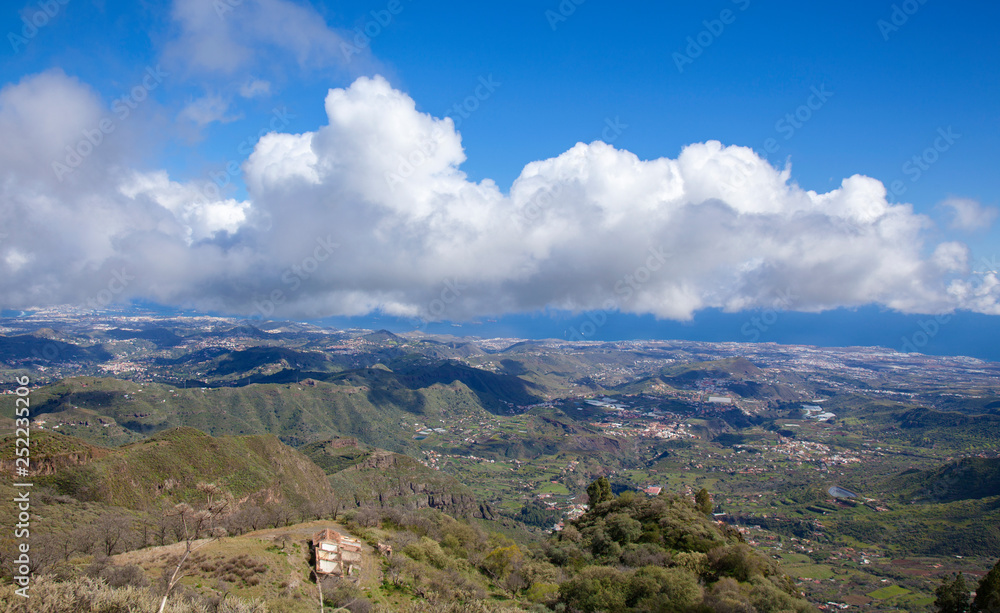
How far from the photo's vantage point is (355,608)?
2897cm

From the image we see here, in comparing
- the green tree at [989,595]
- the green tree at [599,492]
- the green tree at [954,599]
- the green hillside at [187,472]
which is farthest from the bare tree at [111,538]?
the green tree at [954,599]

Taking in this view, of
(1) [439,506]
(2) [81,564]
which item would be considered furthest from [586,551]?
(1) [439,506]

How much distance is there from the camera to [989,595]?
3791cm

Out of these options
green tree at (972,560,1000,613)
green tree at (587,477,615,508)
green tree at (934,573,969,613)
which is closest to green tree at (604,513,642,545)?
green tree at (587,477,615,508)

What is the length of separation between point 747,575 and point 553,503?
120 m

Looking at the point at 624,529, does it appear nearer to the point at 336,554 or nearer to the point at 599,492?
the point at 599,492

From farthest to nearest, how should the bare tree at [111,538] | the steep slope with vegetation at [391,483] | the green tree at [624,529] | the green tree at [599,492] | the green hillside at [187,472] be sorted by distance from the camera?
the steep slope with vegetation at [391,483] → the green tree at [599,492] → the green hillside at [187,472] → the green tree at [624,529] → the bare tree at [111,538]

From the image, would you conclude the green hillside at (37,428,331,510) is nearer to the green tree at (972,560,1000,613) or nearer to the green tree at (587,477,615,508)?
the green tree at (587,477,615,508)

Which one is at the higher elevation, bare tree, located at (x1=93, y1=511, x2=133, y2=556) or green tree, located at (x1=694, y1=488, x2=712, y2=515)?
bare tree, located at (x1=93, y1=511, x2=133, y2=556)

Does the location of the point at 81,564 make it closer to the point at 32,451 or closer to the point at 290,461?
the point at 32,451

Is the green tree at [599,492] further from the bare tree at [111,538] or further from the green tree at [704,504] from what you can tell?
the bare tree at [111,538]

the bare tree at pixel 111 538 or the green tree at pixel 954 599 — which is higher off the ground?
the bare tree at pixel 111 538

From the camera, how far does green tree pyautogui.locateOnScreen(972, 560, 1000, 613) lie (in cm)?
3697

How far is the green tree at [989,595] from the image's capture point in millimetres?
36972
